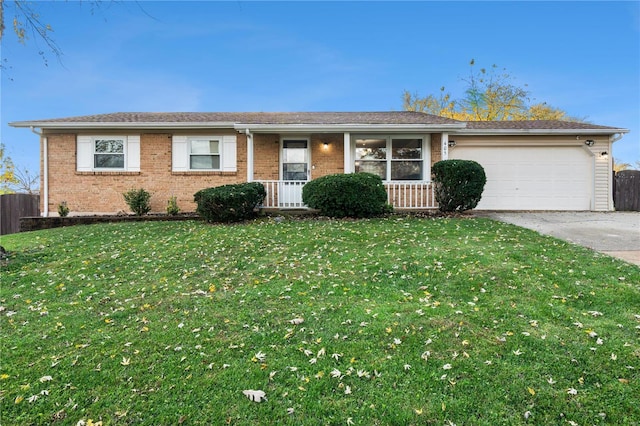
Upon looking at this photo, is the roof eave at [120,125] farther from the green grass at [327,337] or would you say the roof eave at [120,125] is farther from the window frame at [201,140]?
the green grass at [327,337]

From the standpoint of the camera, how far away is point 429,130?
11289 mm

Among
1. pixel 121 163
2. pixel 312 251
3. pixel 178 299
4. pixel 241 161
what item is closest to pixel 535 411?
pixel 178 299

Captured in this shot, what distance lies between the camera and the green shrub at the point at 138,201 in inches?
451

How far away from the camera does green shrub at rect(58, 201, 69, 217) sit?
11531 millimetres

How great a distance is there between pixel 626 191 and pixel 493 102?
12.8m

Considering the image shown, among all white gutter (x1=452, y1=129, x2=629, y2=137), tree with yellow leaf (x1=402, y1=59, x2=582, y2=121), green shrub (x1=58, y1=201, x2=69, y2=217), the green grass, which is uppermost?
tree with yellow leaf (x1=402, y1=59, x2=582, y2=121)

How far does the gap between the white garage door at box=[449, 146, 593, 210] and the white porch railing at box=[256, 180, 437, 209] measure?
7.98 feet

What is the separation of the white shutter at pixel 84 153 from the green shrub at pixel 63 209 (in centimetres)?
132

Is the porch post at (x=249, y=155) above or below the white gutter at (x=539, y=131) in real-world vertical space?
below

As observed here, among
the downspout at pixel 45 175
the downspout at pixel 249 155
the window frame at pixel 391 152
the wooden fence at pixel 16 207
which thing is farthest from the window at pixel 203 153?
the wooden fence at pixel 16 207

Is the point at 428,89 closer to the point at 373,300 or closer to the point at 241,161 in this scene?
the point at 241,161

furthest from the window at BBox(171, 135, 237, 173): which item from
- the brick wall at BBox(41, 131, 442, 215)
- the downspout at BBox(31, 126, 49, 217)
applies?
the downspout at BBox(31, 126, 49, 217)

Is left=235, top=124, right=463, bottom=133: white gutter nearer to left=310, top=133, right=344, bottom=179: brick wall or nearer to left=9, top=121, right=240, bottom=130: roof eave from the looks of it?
left=310, top=133, right=344, bottom=179: brick wall

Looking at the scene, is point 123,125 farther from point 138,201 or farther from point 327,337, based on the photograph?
point 327,337
